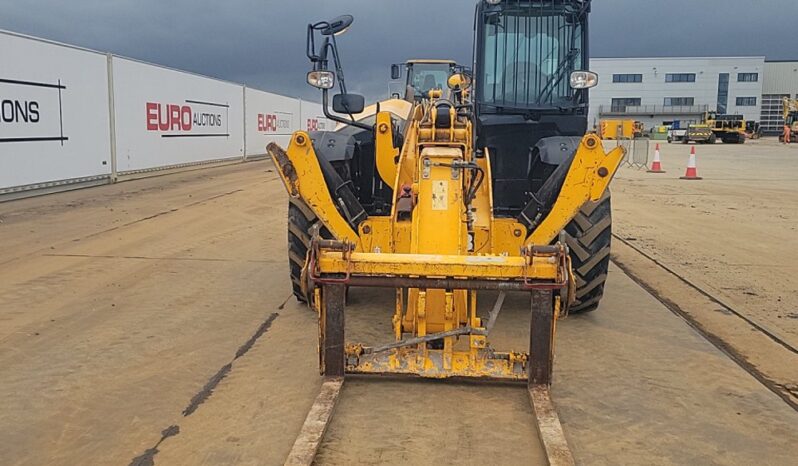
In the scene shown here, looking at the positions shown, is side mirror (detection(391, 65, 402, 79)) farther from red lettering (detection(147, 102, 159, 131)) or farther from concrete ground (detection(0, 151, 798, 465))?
red lettering (detection(147, 102, 159, 131))

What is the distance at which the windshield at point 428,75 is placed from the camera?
10984 millimetres

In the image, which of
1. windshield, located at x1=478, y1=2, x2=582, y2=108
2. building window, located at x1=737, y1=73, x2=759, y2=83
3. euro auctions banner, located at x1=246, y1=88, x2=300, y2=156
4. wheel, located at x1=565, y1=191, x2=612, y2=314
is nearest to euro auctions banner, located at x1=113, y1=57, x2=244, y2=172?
euro auctions banner, located at x1=246, y1=88, x2=300, y2=156

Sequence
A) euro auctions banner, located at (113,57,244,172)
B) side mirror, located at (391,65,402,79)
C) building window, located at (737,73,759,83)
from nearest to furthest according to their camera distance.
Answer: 1. side mirror, located at (391,65,402,79)
2. euro auctions banner, located at (113,57,244,172)
3. building window, located at (737,73,759,83)

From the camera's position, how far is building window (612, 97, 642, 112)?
78.3 meters

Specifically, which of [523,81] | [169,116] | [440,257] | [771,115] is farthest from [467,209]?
[771,115]

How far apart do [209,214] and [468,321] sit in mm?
8348

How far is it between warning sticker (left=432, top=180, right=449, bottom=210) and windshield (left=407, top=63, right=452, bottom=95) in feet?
22.3

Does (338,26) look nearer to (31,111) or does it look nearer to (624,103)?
(31,111)

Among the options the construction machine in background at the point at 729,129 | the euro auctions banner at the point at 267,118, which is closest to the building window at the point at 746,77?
the construction machine in background at the point at 729,129

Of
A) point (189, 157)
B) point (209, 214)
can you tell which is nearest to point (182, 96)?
point (189, 157)

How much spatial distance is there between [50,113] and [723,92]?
79.8m

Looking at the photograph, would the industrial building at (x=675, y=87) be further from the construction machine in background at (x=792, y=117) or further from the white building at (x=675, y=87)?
the construction machine in background at (x=792, y=117)

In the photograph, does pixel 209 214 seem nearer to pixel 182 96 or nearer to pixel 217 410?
pixel 217 410

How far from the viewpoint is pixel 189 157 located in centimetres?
2178
